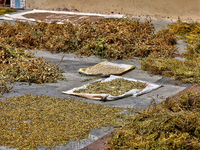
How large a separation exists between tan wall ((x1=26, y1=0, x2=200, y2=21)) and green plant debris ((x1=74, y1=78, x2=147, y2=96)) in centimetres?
758

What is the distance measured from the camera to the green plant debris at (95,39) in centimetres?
690

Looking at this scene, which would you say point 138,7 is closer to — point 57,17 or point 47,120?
point 57,17

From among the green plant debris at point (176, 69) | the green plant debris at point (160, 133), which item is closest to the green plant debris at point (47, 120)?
the green plant debris at point (160, 133)

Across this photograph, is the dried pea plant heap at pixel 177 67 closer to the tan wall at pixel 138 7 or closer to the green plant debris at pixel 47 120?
the green plant debris at pixel 47 120

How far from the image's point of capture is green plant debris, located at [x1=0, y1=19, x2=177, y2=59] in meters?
6.90

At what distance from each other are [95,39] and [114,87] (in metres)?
2.82

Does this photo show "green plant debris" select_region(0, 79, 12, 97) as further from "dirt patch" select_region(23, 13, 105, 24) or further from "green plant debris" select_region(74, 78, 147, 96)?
"dirt patch" select_region(23, 13, 105, 24)

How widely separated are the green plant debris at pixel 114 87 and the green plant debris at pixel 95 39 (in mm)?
1793

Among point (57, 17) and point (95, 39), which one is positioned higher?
point (57, 17)

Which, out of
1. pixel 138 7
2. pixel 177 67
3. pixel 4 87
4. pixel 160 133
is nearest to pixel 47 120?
pixel 160 133

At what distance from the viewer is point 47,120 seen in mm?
3324

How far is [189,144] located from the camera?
2.51m

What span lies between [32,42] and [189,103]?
16.5 ft

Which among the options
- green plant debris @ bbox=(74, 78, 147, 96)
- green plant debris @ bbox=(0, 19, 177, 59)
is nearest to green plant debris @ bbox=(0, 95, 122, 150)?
green plant debris @ bbox=(74, 78, 147, 96)
